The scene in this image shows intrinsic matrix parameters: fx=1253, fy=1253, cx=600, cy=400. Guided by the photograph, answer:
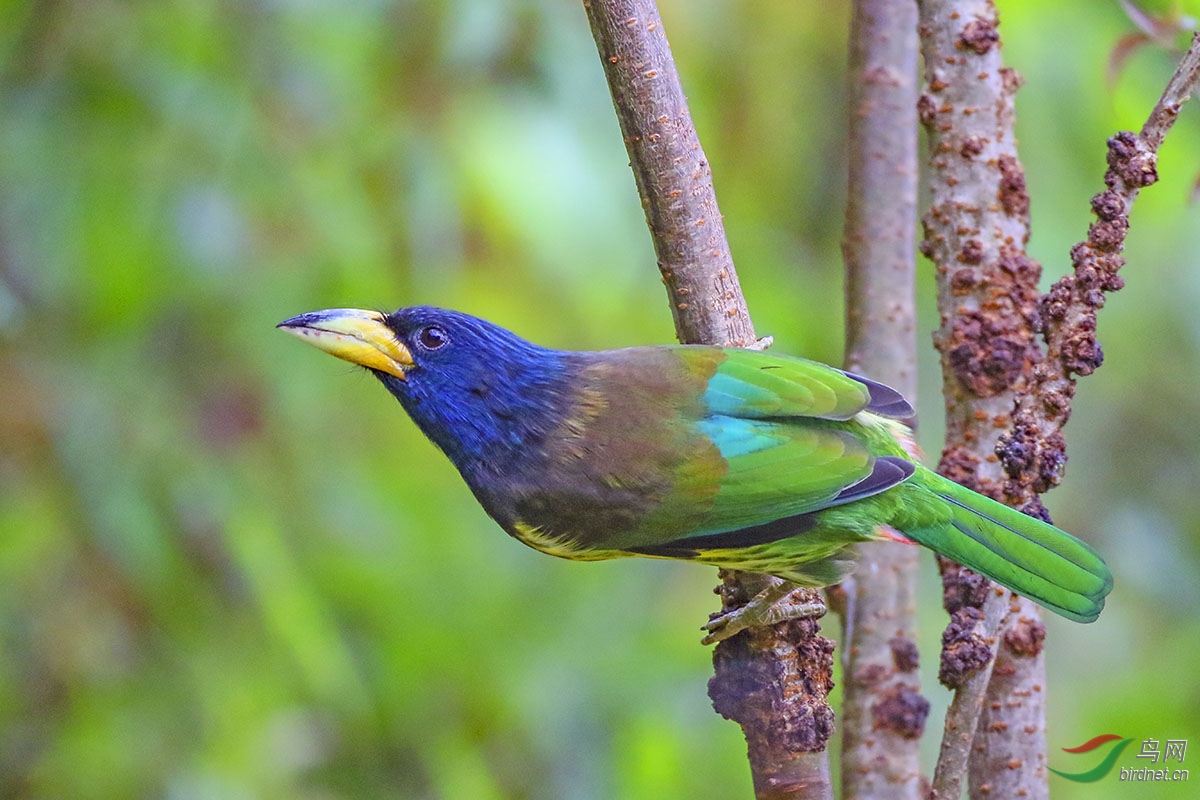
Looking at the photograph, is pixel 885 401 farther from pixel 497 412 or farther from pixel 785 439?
pixel 497 412

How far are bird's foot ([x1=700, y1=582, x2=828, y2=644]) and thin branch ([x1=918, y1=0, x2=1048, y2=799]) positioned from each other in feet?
0.93

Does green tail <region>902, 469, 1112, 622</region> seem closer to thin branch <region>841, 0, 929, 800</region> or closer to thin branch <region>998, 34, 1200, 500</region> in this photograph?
thin branch <region>998, 34, 1200, 500</region>

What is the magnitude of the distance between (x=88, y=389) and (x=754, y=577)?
235cm

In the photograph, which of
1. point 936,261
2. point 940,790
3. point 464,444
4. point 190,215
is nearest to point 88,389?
point 190,215

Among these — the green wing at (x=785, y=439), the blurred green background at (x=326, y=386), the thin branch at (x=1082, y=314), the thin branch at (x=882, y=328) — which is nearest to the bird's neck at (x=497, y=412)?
the green wing at (x=785, y=439)

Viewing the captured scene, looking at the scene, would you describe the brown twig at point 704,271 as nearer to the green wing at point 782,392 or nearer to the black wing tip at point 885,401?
the green wing at point 782,392

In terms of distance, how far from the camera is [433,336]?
271 centimetres

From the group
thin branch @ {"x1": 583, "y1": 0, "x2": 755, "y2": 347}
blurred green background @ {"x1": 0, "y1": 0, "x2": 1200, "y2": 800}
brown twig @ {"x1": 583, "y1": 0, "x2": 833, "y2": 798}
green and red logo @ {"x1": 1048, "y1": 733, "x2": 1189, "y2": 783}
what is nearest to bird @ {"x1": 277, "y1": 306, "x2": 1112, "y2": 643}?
brown twig @ {"x1": 583, "y1": 0, "x2": 833, "y2": 798}

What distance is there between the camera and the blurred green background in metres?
3.75

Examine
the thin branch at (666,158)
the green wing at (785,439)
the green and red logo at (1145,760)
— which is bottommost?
the green and red logo at (1145,760)

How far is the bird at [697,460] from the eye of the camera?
2.39 metres

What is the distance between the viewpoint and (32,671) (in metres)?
3.96

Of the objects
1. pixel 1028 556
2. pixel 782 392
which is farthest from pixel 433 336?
pixel 1028 556

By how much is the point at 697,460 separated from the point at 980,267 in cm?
71
